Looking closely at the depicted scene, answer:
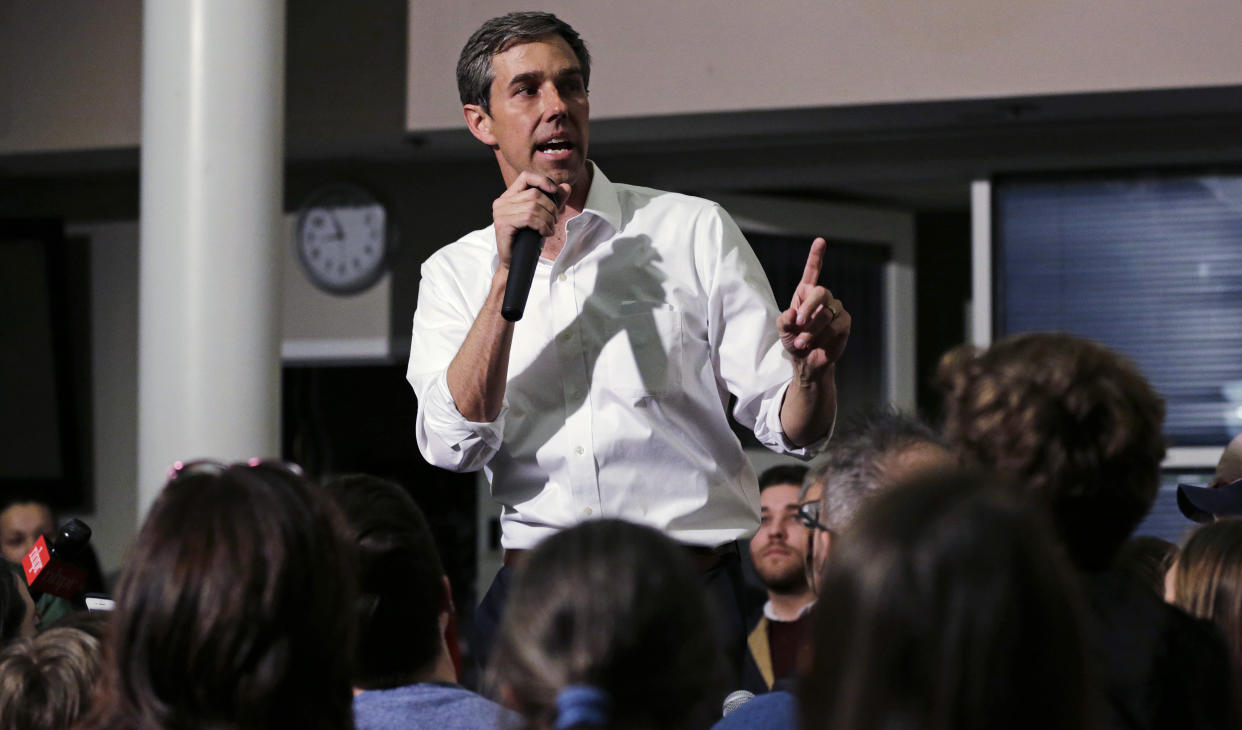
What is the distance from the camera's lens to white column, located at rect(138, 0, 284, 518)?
3783 millimetres

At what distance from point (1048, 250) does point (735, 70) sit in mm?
1082

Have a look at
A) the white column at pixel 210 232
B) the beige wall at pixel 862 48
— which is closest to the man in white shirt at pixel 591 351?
the white column at pixel 210 232

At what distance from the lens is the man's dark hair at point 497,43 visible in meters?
2.01

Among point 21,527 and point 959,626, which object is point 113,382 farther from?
point 959,626

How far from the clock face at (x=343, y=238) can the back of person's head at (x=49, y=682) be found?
11.1 feet

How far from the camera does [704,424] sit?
1944 millimetres

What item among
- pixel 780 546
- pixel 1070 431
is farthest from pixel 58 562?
pixel 780 546

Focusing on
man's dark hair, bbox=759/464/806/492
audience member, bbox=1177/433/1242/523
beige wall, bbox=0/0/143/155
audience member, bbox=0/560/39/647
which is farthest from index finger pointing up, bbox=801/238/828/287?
beige wall, bbox=0/0/143/155

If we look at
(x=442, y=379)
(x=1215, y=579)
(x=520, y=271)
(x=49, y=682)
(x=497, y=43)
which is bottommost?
(x=49, y=682)

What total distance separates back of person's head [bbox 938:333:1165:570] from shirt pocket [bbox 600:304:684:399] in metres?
0.75

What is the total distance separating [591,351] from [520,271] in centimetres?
21

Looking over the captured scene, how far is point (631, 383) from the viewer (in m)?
1.93

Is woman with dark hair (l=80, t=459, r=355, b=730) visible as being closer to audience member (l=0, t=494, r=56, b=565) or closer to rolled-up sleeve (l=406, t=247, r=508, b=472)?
rolled-up sleeve (l=406, t=247, r=508, b=472)

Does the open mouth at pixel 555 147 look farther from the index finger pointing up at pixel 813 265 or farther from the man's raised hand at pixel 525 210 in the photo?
the index finger pointing up at pixel 813 265
